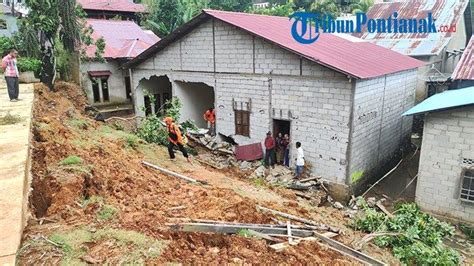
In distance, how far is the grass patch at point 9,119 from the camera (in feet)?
26.4

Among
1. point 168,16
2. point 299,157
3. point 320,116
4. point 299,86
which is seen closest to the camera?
point 320,116

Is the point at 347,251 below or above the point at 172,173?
below

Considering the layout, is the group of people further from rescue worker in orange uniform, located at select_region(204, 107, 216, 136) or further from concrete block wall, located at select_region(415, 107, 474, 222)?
concrete block wall, located at select_region(415, 107, 474, 222)

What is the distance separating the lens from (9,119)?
322 inches

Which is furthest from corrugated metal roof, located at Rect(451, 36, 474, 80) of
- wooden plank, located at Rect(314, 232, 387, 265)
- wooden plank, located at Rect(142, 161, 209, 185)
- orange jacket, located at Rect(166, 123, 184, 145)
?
wooden plank, located at Rect(142, 161, 209, 185)

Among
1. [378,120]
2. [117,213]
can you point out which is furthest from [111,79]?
[117,213]

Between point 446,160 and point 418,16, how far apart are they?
54.6 feet

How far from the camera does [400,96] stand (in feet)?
50.4

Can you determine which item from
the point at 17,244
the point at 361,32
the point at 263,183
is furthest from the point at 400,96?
the point at 17,244

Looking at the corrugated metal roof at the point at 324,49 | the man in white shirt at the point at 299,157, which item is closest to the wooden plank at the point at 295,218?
the man in white shirt at the point at 299,157

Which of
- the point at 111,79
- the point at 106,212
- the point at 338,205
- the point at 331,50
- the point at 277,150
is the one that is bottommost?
the point at 338,205

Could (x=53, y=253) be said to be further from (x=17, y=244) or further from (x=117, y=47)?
(x=117, y=47)

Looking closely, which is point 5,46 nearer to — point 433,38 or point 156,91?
point 156,91

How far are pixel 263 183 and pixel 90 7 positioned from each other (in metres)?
23.1
